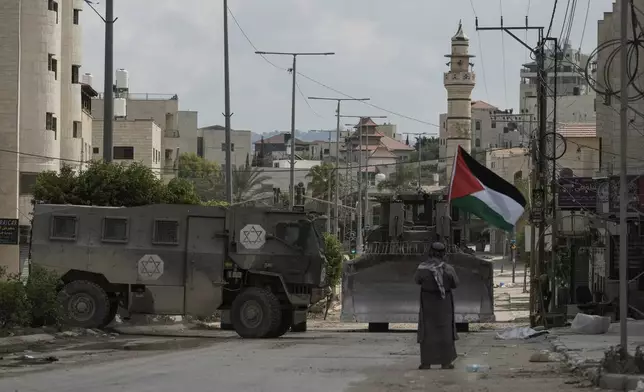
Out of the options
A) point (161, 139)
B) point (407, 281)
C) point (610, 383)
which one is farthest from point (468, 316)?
point (161, 139)

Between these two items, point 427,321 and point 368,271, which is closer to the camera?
point 427,321

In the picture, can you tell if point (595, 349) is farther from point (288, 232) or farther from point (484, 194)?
point (484, 194)

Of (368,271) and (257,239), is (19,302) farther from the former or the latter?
(368,271)

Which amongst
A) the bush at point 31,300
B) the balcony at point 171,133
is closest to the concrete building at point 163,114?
the balcony at point 171,133

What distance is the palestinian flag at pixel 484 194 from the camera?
27.3 meters

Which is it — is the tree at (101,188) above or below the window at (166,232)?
above

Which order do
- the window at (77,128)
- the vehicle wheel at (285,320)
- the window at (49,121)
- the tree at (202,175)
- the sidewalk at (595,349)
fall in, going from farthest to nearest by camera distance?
the tree at (202,175)
the window at (77,128)
the window at (49,121)
the vehicle wheel at (285,320)
the sidewalk at (595,349)

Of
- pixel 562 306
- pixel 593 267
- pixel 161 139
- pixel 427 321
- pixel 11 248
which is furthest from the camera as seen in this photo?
pixel 161 139

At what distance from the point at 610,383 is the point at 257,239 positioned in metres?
12.2

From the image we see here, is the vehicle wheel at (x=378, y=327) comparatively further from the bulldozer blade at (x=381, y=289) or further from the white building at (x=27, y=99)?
the white building at (x=27, y=99)

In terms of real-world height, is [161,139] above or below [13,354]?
above

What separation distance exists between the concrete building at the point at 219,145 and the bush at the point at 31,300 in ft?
346

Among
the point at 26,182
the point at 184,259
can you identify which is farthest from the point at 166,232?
the point at 26,182

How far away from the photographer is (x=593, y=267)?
3050 centimetres
